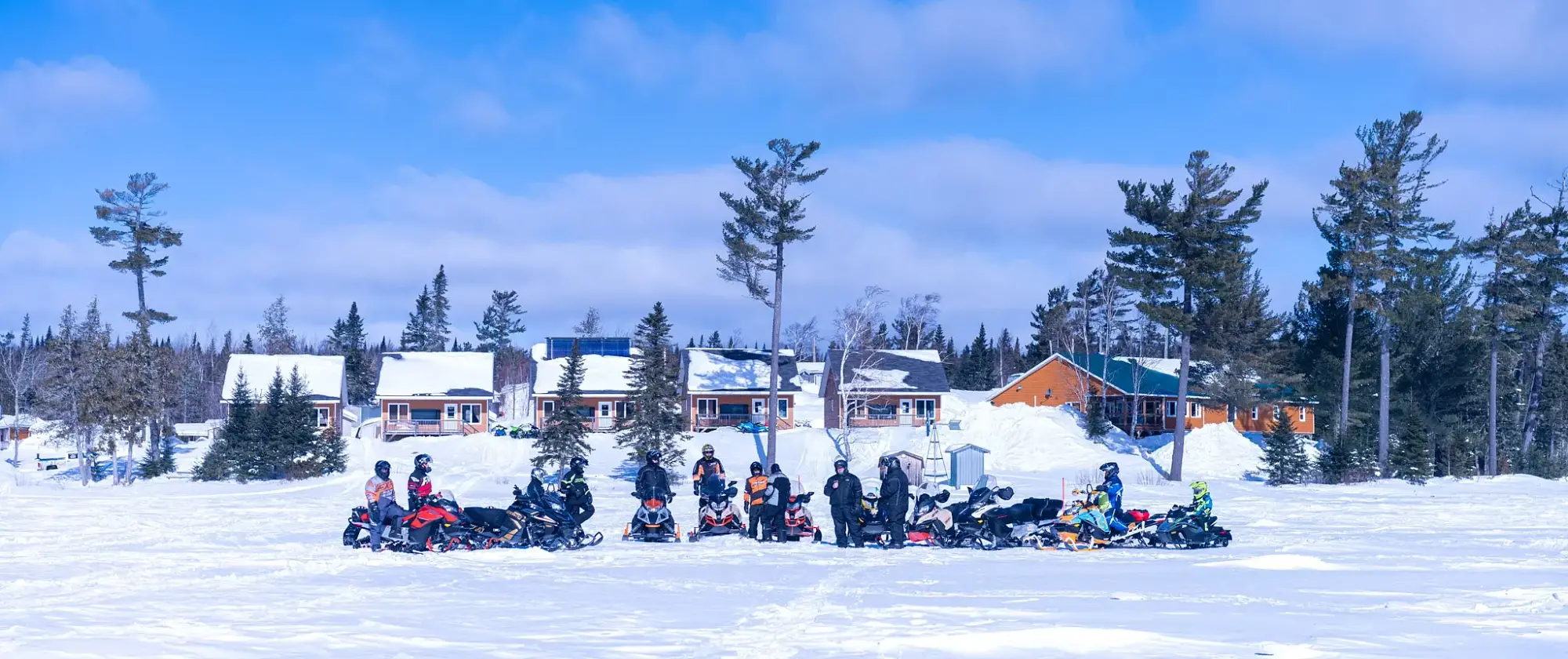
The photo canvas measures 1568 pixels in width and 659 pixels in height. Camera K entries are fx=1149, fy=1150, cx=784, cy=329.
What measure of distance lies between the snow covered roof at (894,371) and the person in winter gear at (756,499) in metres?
34.8

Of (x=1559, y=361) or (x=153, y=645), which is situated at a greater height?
(x=1559, y=361)

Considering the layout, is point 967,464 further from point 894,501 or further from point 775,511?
point 775,511

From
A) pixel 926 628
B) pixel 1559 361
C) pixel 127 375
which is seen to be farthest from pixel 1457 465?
pixel 127 375

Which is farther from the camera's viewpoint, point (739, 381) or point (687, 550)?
point (739, 381)

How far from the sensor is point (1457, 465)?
1471 inches

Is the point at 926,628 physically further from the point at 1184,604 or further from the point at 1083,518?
the point at 1083,518

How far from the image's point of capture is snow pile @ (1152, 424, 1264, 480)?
43.5 metres

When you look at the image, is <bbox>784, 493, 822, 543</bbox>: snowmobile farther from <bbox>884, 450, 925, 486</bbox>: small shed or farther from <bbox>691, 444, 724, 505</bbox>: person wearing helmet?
<bbox>884, 450, 925, 486</bbox>: small shed

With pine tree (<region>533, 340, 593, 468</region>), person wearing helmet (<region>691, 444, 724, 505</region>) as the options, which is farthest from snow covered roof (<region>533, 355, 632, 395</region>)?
person wearing helmet (<region>691, 444, 724, 505</region>)

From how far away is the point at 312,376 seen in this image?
193 ft

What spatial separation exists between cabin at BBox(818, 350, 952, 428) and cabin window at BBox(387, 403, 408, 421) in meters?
21.7

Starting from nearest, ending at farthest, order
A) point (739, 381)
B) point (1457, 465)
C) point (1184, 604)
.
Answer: point (1184, 604) → point (1457, 465) → point (739, 381)

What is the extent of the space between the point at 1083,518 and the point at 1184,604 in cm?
600

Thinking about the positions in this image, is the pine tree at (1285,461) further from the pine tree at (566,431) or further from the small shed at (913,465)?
the pine tree at (566,431)
